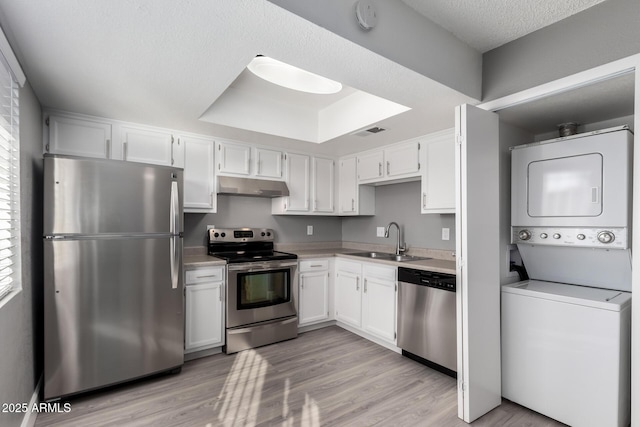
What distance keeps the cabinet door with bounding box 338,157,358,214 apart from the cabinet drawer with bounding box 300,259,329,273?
2.61 feet

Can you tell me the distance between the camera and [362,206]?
13.1 feet

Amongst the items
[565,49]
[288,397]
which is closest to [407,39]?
[565,49]

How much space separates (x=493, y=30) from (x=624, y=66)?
2.35 ft

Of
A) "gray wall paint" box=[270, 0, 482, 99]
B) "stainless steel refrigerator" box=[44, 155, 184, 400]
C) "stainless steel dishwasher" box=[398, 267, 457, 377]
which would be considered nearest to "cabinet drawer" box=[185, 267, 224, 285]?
"stainless steel refrigerator" box=[44, 155, 184, 400]

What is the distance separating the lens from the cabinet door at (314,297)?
3506 millimetres

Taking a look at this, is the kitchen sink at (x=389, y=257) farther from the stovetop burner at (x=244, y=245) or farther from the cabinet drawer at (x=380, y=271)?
the stovetop burner at (x=244, y=245)

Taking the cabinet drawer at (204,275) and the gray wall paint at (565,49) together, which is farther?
the cabinet drawer at (204,275)

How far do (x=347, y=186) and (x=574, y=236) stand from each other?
2.46 metres

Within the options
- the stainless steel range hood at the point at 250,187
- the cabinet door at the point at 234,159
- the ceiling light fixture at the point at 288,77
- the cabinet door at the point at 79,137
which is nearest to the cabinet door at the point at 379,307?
the stainless steel range hood at the point at 250,187

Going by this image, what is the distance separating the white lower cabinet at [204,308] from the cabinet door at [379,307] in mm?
1469

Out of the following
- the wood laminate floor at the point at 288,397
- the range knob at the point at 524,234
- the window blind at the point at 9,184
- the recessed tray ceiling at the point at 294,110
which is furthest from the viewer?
the recessed tray ceiling at the point at 294,110

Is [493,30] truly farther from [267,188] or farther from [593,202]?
[267,188]

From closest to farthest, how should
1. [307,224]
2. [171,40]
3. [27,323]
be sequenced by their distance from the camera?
[171,40] < [27,323] < [307,224]

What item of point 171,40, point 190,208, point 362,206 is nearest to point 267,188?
point 190,208
